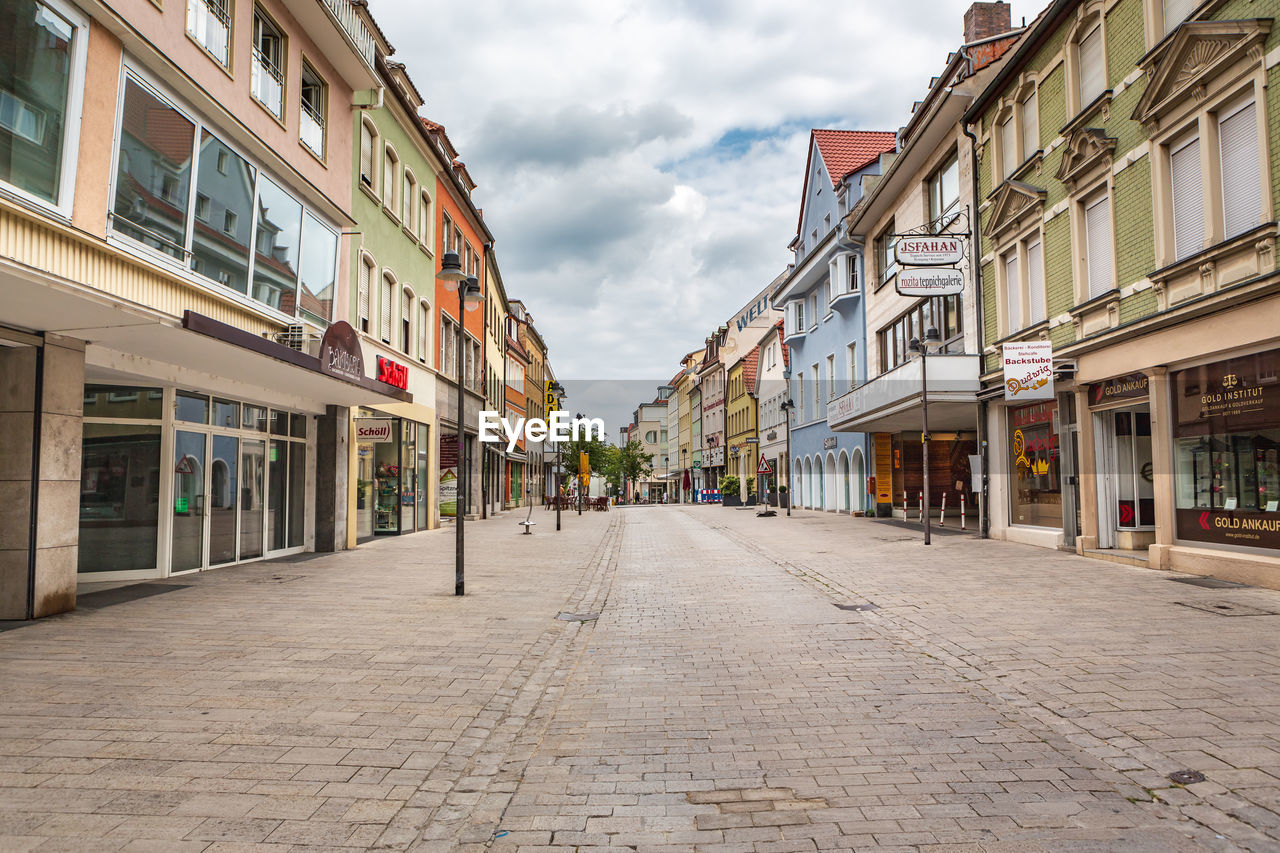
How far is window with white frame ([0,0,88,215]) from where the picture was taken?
7.36m

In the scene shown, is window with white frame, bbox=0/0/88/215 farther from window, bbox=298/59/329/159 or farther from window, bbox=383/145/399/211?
window, bbox=383/145/399/211

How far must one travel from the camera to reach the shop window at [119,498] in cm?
1099

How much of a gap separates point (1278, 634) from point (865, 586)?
15.4ft

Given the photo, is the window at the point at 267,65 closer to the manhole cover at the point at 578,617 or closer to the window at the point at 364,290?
the window at the point at 364,290

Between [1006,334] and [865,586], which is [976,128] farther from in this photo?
[865,586]

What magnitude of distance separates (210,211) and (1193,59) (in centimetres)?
1301

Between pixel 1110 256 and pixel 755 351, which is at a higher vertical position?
pixel 755 351

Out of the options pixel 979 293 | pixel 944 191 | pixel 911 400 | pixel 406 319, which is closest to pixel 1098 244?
pixel 979 293

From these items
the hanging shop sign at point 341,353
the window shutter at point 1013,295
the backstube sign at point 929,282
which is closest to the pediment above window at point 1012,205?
the window shutter at point 1013,295

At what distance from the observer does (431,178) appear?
24875 millimetres

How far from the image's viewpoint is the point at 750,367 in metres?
57.9

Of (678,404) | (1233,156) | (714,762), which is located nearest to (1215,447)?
(1233,156)

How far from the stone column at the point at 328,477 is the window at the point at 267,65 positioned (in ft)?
18.8

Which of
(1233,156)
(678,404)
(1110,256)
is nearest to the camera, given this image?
(1233,156)
